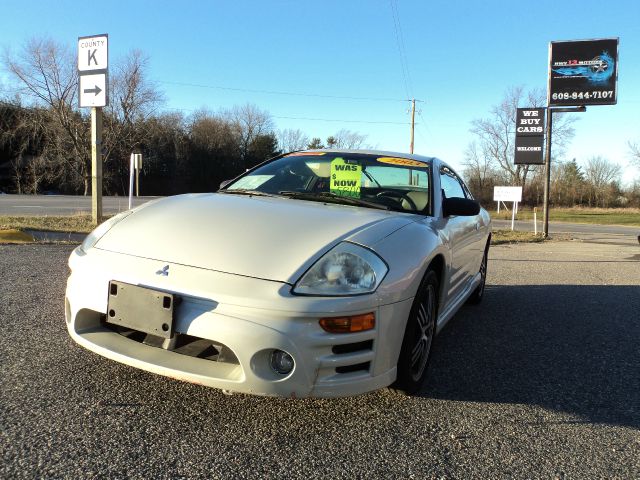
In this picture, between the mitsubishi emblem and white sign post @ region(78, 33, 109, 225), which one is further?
white sign post @ region(78, 33, 109, 225)

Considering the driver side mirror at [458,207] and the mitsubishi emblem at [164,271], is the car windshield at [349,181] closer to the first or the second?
the driver side mirror at [458,207]

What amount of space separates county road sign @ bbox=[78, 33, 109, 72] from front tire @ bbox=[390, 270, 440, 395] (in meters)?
8.33

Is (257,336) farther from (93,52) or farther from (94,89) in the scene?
(93,52)

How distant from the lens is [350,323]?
219cm

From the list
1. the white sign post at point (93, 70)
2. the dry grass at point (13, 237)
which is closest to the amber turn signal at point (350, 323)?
the dry grass at point (13, 237)

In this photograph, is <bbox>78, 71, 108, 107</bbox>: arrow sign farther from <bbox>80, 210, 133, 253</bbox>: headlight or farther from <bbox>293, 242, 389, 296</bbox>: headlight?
<bbox>293, 242, 389, 296</bbox>: headlight

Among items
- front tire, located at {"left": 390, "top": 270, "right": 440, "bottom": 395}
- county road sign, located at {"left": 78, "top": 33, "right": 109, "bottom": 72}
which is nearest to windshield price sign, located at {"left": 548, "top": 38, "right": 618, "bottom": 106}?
county road sign, located at {"left": 78, "top": 33, "right": 109, "bottom": 72}

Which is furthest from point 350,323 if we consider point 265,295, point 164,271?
point 164,271

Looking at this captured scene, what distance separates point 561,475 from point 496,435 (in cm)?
36

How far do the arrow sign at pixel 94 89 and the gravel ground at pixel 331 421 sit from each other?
6.36 m

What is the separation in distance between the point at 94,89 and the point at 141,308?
831cm

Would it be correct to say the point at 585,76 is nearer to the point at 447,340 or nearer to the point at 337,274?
the point at 447,340

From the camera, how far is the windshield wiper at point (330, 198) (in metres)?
3.23

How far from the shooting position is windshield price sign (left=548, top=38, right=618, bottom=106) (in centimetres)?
1688
